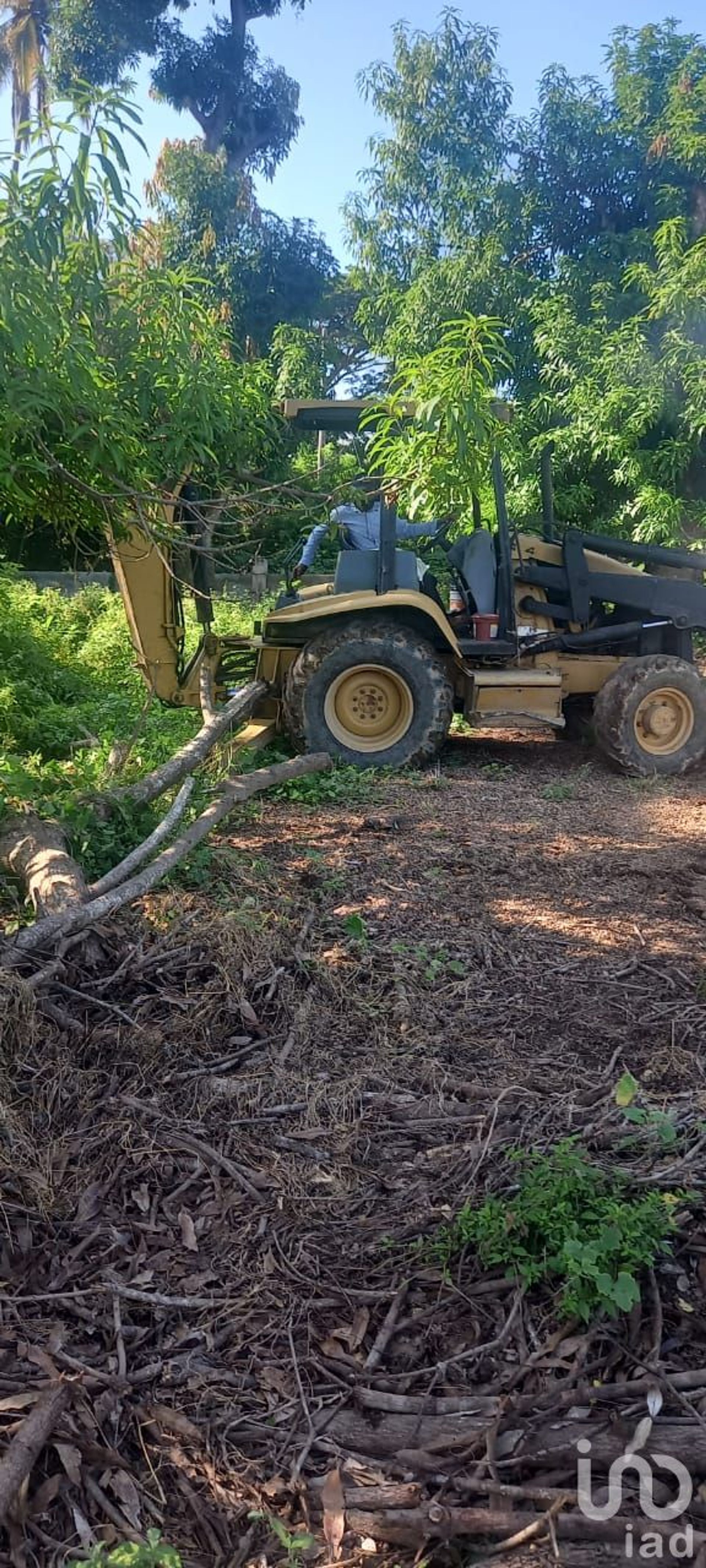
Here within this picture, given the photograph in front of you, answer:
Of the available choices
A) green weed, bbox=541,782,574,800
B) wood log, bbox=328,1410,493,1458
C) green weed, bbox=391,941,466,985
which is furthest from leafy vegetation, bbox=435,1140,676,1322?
green weed, bbox=541,782,574,800

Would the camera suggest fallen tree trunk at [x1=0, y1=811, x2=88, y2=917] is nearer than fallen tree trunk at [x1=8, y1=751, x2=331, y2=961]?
No

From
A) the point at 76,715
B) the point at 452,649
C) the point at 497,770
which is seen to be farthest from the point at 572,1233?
the point at 76,715

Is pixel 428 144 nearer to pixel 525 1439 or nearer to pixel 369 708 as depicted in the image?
pixel 369 708

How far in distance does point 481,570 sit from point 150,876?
4.61 m

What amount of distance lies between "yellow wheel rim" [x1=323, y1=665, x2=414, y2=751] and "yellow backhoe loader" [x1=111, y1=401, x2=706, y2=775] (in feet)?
0.03

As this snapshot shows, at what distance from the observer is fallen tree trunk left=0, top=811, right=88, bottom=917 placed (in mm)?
3846

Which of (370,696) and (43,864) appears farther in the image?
(370,696)

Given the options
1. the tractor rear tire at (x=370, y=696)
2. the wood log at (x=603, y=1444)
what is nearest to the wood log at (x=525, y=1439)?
the wood log at (x=603, y=1444)

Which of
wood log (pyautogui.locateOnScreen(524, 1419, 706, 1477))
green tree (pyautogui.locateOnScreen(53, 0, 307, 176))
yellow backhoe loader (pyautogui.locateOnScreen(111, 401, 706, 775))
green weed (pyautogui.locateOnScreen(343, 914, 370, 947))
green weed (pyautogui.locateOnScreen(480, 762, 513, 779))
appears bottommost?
wood log (pyautogui.locateOnScreen(524, 1419, 706, 1477))

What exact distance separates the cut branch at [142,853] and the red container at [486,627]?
135 inches

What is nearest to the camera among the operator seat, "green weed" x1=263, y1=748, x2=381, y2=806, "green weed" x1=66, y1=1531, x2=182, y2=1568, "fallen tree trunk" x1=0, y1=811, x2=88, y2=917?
"green weed" x1=66, y1=1531, x2=182, y2=1568

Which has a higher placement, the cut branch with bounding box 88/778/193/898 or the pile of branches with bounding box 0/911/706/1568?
the cut branch with bounding box 88/778/193/898

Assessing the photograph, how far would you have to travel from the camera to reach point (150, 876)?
418 centimetres

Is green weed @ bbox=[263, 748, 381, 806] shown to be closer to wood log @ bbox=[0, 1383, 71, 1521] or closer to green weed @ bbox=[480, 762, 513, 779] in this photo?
green weed @ bbox=[480, 762, 513, 779]
